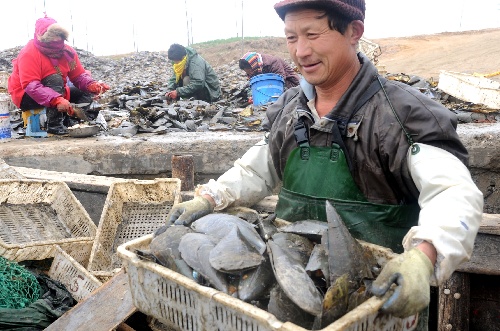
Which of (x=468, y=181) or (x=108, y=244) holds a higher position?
(x=468, y=181)

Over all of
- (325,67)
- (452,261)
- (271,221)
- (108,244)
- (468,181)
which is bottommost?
(108,244)

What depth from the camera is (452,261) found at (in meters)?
1.64

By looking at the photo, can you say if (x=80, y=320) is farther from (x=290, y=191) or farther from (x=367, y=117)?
(x=367, y=117)

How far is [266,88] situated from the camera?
328 inches

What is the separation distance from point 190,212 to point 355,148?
2.84 ft

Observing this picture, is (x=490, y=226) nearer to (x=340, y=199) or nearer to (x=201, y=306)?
(x=340, y=199)

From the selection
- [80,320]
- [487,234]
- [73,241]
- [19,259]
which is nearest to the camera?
[80,320]

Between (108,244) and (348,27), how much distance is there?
2.64 m

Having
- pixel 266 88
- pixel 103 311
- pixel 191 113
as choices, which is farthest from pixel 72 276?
pixel 266 88

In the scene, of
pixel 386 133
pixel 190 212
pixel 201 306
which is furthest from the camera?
pixel 190 212

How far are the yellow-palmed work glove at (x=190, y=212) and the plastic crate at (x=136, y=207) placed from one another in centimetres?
143

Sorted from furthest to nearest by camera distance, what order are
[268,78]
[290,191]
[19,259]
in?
[268,78] → [19,259] → [290,191]

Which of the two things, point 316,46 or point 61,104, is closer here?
point 316,46

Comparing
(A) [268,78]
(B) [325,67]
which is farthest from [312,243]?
(A) [268,78]
